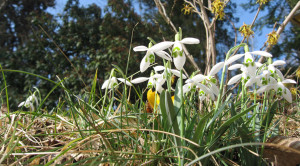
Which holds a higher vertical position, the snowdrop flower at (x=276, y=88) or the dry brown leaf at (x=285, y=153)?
the snowdrop flower at (x=276, y=88)

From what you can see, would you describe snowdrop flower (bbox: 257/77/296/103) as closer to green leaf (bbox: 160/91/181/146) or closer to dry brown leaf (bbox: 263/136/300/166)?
dry brown leaf (bbox: 263/136/300/166)

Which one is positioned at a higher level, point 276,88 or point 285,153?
point 276,88

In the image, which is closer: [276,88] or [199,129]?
[199,129]

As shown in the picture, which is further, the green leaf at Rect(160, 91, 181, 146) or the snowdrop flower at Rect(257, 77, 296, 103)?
the snowdrop flower at Rect(257, 77, 296, 103)

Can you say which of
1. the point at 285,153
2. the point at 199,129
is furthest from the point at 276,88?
the point at 199,129

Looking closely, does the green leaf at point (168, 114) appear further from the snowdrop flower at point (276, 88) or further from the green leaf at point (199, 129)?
the snowdrop flower at point (276, 88)

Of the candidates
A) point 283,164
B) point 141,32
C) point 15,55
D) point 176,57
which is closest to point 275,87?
point 283,164

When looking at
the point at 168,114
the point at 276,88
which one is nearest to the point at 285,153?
the point at 276,88

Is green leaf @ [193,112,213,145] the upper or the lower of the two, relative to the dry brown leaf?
upper

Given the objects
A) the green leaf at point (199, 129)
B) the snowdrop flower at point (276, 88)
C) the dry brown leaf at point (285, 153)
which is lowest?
the dry brown leaf at point (285, 153)

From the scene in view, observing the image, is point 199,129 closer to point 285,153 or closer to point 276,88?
point 285,153

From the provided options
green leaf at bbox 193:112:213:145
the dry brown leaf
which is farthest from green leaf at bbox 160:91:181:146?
the dry brown leaf

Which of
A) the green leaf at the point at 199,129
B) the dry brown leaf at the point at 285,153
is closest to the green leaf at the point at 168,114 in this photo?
the green leaf at the point at 199,129
